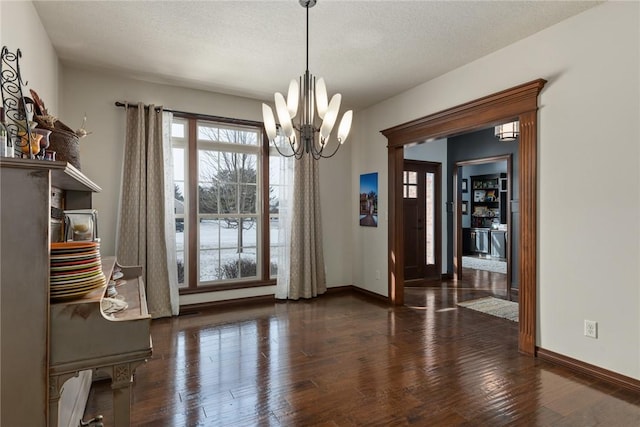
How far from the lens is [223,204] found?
15.8 feet

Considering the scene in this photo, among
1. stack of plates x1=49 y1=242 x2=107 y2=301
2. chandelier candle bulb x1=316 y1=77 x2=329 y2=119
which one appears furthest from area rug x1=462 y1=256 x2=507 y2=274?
stack of plates x1=49 y1=242 x2=107 y2=301

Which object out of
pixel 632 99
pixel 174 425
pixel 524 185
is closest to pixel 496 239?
pixel 524 185

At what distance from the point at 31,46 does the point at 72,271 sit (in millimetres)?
2378

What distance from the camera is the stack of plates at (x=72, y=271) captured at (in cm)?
130

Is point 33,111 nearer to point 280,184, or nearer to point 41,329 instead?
point 41,329

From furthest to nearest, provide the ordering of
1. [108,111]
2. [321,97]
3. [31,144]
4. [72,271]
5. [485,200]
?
[485,200] → [108,111] → [321,97] → [31,144] → [72,271]

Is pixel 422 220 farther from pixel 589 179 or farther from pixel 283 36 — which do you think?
pixel 283 36

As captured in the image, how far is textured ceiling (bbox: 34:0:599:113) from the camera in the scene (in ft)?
9.00

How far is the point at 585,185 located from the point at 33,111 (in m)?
3.95

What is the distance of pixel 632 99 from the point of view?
8.34 feet

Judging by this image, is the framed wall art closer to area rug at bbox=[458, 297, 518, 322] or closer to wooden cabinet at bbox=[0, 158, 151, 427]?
area rug at bbox=[458, 297, 518, 322]

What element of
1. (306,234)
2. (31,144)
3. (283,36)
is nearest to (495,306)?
(306,234)

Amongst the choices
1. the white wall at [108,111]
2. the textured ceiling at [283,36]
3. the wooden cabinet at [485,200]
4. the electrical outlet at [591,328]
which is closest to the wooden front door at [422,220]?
the textured ceiling at [283,36]

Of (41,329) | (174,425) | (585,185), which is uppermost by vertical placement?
(585,185)
